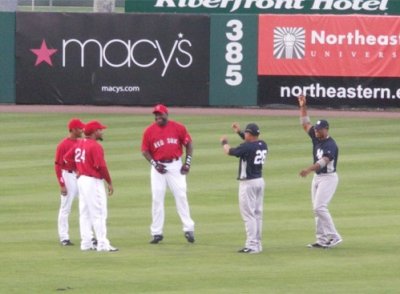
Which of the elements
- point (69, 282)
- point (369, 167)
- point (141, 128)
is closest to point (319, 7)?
point (141, 128)

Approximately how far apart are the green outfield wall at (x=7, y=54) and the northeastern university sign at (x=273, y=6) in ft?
19.4

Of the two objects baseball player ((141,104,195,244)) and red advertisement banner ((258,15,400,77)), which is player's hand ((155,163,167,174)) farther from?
red advertisement banner ((258,15,400,77))

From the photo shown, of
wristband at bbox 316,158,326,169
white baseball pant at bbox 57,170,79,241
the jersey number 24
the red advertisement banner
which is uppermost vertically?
the red advertisement banner

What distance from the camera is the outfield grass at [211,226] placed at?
1442 centimetres

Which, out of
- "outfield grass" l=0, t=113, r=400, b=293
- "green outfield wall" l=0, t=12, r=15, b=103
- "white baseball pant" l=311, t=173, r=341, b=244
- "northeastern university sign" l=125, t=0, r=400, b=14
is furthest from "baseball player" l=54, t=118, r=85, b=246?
Result: "northeastern university sign" l=125, t=0, r=400, b=14

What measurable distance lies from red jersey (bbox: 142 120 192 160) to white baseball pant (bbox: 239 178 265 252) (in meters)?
1.38

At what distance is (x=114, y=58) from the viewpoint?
3516 cm

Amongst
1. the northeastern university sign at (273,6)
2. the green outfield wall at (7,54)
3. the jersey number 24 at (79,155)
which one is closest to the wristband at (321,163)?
the jersey number 24 at (79,155)

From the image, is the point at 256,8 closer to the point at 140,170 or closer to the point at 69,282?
the point at 140,170

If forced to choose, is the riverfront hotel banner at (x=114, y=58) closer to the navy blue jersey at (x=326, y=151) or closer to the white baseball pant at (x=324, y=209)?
the navy blue jersey at (x=326, y=151)

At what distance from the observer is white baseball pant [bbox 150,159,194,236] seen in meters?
17.3

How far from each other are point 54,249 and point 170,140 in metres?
2.18

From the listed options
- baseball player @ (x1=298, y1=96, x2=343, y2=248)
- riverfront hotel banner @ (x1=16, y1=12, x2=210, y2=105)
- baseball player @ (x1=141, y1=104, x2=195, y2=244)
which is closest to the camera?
baseball player @ (x1=298, y1=96, x2=343, y2=248)

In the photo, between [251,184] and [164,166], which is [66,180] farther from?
[251,184]
